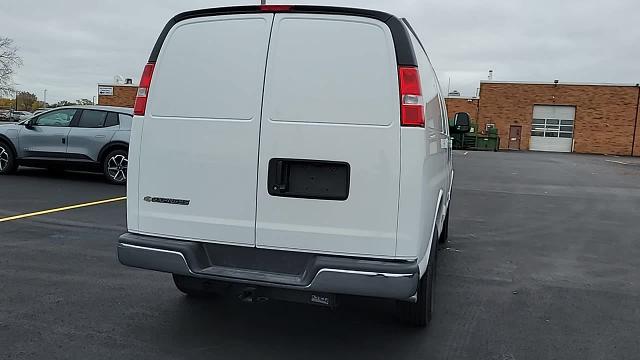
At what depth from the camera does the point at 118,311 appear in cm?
438

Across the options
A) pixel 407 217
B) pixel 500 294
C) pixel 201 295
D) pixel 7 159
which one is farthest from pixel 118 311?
pixel 7 159

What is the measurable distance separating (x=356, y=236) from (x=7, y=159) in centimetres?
1128

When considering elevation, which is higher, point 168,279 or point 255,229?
point 255,229

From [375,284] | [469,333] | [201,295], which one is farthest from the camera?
[201,295]

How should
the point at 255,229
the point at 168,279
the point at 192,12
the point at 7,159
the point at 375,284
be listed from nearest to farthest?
the point at 375,284 < the point at 255,229 < the point at 192,12 < the point at 168,279 < the point at 7,159

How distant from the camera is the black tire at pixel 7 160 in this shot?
39.3ft

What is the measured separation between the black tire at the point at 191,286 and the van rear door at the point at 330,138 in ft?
2.62

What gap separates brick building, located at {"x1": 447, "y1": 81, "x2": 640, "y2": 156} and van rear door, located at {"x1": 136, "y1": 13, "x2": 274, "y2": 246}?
48.6m

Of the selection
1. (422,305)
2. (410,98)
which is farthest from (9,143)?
(410,98)

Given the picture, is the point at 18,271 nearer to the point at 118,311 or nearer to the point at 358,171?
the point at 118,311

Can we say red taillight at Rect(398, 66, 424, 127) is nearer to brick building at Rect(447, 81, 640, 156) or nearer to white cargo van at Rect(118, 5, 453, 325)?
white cargo van at Rect(118, 5, 453, 325)

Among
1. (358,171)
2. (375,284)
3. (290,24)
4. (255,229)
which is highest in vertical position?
(290,24)

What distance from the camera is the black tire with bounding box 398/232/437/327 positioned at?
4066 mm

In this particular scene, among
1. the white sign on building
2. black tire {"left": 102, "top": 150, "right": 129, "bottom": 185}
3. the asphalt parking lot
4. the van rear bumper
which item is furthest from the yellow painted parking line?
the white sign on building
